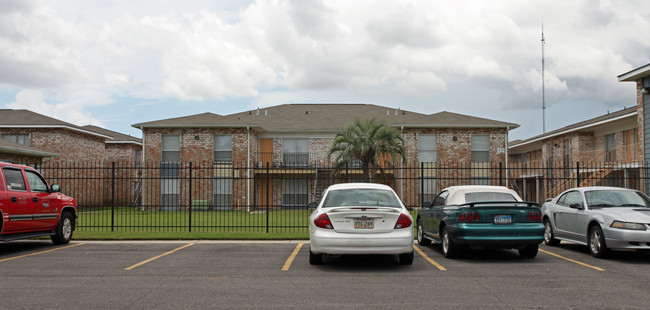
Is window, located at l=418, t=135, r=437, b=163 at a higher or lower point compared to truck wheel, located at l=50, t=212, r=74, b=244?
higher

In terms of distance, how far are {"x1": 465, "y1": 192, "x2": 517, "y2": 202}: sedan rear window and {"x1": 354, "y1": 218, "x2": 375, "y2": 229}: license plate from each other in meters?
2.70

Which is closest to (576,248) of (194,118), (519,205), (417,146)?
(519,205)

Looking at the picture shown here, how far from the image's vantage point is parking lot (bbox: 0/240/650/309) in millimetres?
6348

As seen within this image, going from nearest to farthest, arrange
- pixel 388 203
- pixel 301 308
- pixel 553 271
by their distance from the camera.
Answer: pixel 301 308 → pixel 553 271 → pixel 388 203

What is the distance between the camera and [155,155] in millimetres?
31266

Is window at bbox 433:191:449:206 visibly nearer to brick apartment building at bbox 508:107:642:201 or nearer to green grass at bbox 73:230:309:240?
green grass at bbox 73:230:309:240

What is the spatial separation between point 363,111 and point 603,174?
1520 cm

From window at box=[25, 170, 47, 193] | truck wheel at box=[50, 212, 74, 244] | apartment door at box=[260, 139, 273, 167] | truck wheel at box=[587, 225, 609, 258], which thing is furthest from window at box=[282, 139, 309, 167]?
truck wheel at box=[587, 225, 609, 258]

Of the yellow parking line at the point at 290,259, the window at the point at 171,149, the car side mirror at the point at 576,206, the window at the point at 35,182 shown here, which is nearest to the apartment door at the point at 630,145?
the car side mirror at the point at 576,206

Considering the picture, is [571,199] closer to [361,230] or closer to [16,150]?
[361,230]

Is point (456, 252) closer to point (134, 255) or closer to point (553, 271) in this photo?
point (553, 271)

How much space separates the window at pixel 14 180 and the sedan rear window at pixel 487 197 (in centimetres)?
912

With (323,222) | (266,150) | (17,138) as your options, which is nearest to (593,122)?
(266,150)

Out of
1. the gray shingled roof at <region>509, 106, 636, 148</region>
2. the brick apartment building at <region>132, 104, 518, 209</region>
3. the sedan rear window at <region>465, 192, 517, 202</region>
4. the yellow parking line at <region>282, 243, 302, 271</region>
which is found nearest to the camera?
the yellow parking line at <region>282, 243, 302, 271</region>
